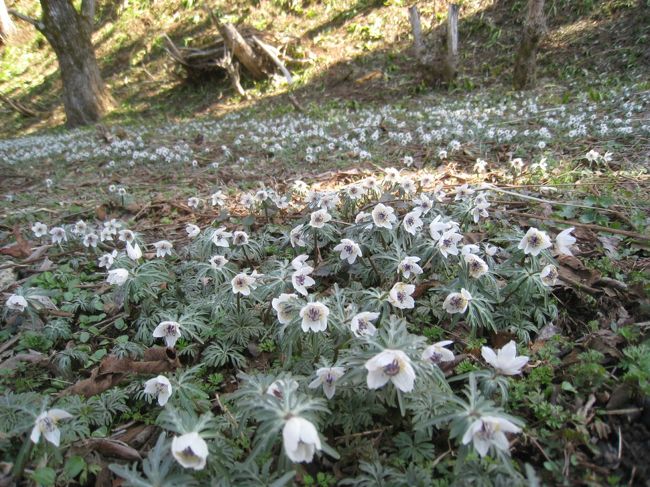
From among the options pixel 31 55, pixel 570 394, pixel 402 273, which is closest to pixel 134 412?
pixel 402 273

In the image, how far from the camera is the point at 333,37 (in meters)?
15.3

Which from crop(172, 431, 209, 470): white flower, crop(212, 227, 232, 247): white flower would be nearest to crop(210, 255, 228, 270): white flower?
crop(212, 227, 232, 247): white flower

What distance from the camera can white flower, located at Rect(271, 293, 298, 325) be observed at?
2217 mm

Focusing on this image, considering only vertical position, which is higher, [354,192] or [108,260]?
[108,260]

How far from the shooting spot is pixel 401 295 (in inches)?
90.0

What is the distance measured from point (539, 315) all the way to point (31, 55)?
30.9 metres

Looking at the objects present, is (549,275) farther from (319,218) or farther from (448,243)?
(319,218)

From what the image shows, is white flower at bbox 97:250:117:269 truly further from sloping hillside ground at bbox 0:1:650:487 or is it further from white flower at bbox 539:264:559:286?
white flower at bbox 539:264:559:286

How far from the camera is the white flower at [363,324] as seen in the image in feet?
6.51

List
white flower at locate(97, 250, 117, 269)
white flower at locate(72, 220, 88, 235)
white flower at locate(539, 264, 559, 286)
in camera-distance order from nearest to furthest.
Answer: white flower at locate(539, 264, 559, 286)
white flower at locate(97, 250, 117, 269)
white flower at locate(72, 220, 88, 235)

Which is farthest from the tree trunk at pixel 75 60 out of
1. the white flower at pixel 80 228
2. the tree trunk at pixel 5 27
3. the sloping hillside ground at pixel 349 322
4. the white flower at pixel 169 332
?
the white flower at pixel 169 332

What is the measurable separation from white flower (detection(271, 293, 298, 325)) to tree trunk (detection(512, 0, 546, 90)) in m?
10.4

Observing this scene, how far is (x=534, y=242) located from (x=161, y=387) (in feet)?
7.69

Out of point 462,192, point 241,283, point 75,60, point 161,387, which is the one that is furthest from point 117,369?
point 75,60
